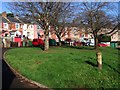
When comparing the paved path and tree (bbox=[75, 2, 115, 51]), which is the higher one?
tree (bbox=[75, 2, 115, 51])

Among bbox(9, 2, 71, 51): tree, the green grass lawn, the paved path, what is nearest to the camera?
the paved path

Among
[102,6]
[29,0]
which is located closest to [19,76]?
[29,0]

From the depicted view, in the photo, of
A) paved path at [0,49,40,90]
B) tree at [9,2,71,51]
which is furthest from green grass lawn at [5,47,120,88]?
tree at [9,2,71,51]

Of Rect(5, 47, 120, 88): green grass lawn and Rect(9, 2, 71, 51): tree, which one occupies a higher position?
Rect(9, 2, 71, 51): tree

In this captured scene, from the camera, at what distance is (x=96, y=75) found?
1331 centimetres

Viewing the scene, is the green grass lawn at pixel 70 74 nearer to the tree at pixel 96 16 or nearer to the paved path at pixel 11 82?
the paved path at pixel 11 82

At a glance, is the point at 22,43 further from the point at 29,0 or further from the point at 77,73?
the point at 77,73

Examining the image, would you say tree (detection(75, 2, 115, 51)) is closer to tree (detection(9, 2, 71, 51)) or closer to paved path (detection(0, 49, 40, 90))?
tree (detection(9, 2, 71, 51))

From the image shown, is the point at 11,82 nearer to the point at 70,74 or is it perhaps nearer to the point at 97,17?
the point at 70,74

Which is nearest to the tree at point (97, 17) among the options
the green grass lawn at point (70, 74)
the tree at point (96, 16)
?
the tree at point (96, 16)

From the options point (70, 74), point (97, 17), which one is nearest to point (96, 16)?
point (97, 17)

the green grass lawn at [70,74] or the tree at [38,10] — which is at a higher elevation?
the tree at [38,10]

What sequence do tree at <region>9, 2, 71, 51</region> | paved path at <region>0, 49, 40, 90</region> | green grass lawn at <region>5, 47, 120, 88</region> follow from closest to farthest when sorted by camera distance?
1. paved path at <region>0, 49, 40, 90</region>
2. green grass lawn at <region>5, 47, 120, 88</region>
3. tree at <region>9, 2, 71, 51</region>

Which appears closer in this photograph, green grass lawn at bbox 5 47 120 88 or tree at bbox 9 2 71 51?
green grass lawn at bbox 5 47 120 88
